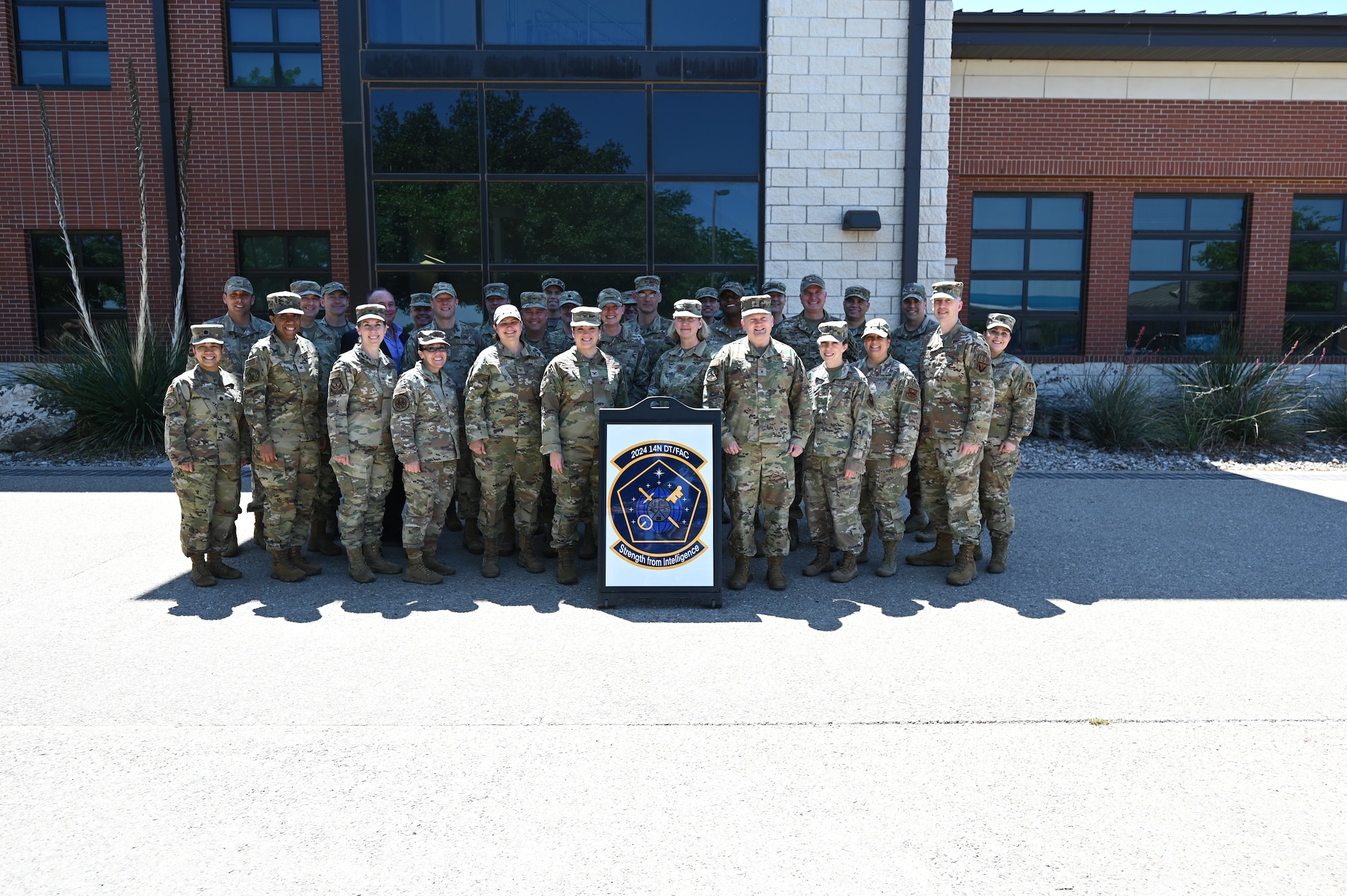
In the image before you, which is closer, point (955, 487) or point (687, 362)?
point (955, 487)

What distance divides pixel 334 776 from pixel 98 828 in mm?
786

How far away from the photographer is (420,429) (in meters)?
6.34

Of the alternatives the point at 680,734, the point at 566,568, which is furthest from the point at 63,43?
the point at 680,734

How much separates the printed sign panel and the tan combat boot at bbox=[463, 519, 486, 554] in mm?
1746

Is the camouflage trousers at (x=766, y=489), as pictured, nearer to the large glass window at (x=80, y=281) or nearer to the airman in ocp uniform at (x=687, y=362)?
the airman in ocp uniform at (x=687, y=362)

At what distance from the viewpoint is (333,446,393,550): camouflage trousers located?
20.7 ft

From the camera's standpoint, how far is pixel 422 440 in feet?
20.8

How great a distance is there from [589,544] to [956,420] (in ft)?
9.42

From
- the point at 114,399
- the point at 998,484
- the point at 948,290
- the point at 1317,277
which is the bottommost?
the point at 998,484

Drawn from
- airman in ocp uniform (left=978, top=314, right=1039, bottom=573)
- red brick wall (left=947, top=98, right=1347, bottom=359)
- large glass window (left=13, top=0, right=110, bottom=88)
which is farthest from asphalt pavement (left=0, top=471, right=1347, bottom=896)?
large glass window (left=13, top=0, right=110, bottom=88)

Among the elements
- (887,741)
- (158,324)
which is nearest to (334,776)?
(887,741)

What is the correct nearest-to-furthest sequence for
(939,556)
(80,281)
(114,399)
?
(939,556) → (114,399) → (80,281)

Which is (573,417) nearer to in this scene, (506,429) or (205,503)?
(506,429)

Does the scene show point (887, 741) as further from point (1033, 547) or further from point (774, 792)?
point (1033, 547)
